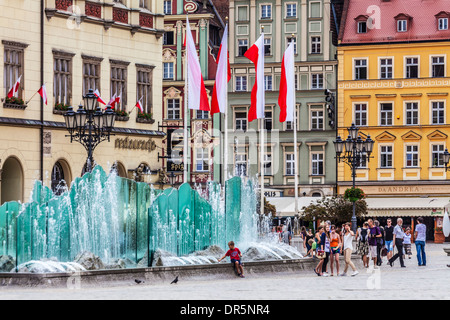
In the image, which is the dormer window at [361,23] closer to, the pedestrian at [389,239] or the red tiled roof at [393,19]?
the red tiled roof at [393,19]

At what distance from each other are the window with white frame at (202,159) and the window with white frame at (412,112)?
41.4 feet

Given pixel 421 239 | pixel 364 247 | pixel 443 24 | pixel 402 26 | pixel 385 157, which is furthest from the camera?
pixel 402 26

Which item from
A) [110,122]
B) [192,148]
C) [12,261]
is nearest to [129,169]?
[110,122]

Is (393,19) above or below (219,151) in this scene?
above

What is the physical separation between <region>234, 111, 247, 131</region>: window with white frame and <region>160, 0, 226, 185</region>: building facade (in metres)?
1.30

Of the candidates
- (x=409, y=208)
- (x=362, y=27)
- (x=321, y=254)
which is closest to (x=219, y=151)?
(x=362, y=27)

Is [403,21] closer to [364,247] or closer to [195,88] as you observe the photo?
[195,88]

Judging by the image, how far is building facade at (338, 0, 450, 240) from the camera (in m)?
76.1

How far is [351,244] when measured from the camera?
3353cm

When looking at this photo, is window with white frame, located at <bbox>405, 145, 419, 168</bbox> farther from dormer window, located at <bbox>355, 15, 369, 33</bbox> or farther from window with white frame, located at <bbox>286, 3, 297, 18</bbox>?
window with white frame, located at <bbox>286, 3, 297, 18</bbox>

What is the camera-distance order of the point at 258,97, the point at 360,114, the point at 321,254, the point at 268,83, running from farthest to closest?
the point at 268,83, the point at 360,114, the point at 258,97, the point at 321,254

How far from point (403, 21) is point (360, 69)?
3.96 meters

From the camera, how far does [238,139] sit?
79.2 m

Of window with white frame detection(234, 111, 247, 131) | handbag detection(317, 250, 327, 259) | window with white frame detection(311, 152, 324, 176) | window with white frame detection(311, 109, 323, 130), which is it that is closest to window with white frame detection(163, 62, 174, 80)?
window with white frame detection(234, 111, 247, 131)
